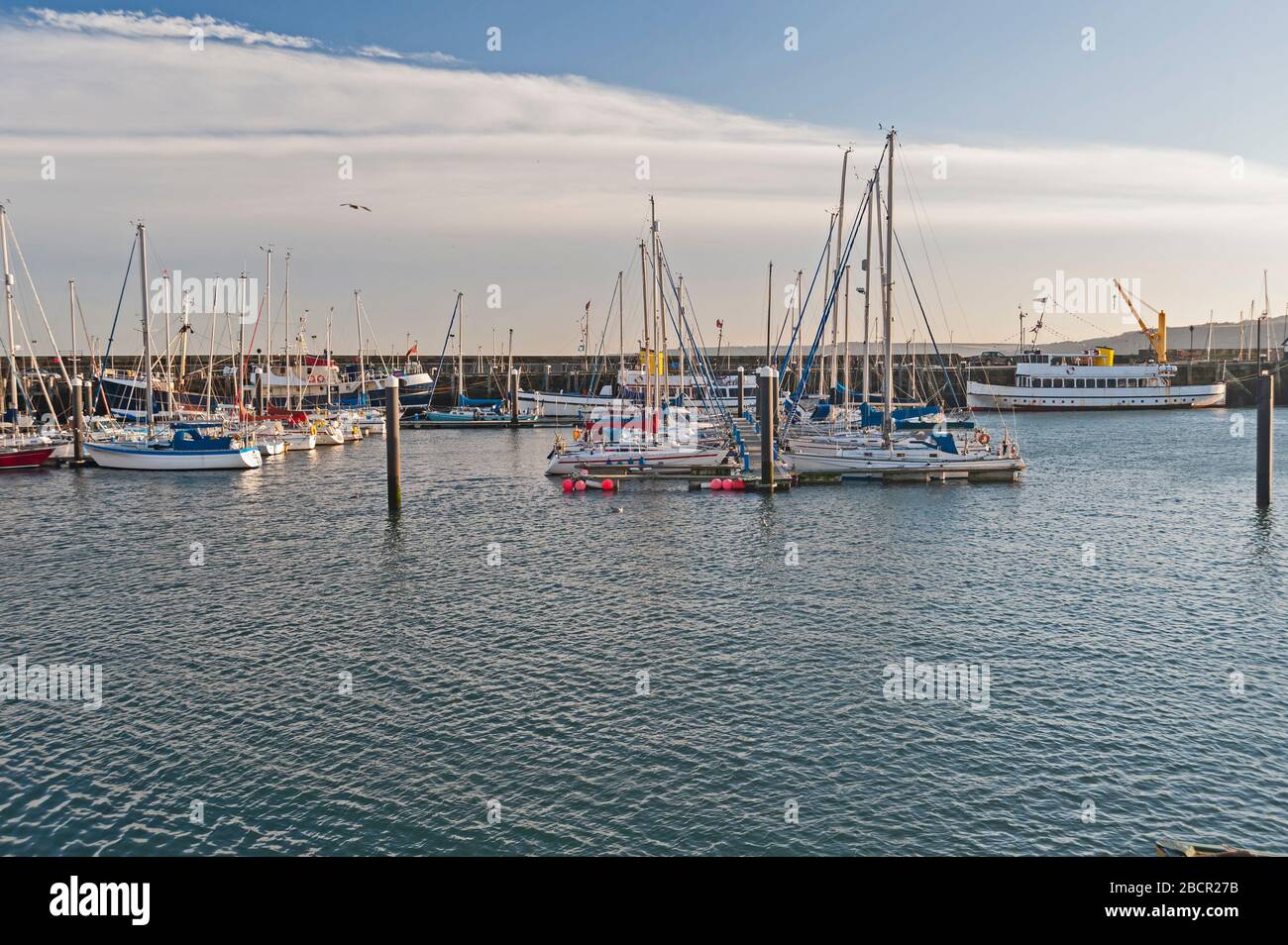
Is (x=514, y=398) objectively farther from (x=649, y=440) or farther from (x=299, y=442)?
(x=649, y=440)

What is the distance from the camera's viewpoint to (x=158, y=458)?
202 feet

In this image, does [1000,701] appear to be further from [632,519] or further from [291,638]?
[632,519]

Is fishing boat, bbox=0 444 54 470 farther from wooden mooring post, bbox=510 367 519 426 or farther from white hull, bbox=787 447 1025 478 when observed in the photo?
wooden mooring post, bbox=510 367 519 426

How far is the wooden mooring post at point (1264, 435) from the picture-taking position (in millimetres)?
39500

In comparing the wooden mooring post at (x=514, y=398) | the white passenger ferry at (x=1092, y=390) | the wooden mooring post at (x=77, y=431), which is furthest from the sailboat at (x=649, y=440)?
the white passenger ferry at (x=1092, y=390)

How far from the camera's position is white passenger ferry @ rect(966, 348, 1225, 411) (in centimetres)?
12544

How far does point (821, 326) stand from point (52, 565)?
144ft

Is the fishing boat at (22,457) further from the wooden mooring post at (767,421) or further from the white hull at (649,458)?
the wooden mooring post at (767,421)

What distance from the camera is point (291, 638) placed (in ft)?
79.6

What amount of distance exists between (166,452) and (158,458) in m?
0.65

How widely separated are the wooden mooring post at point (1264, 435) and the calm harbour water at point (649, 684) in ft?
4.70

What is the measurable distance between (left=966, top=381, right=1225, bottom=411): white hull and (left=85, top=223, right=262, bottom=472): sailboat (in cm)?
9227
